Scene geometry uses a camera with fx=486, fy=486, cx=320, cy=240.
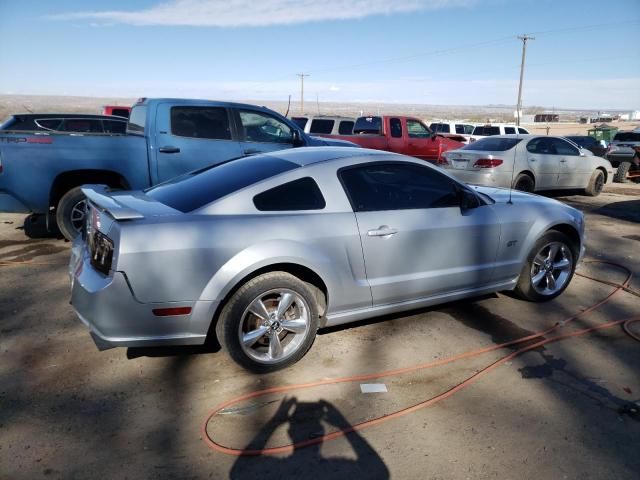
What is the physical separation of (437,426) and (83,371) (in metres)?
2.39

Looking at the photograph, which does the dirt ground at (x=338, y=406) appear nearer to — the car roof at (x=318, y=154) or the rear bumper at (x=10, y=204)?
the car roof at (x=318, y=154)

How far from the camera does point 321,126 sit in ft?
50.3

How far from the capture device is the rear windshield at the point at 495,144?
995cm

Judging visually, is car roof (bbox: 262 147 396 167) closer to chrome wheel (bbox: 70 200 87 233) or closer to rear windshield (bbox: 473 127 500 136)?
chrome wheel (bbox: 70 200 87 233)

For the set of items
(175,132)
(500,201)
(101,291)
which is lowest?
(101,291)

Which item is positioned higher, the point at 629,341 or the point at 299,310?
the point at 299,310

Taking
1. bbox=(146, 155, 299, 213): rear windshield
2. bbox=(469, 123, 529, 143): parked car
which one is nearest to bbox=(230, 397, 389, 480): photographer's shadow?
bbox=(146, 155, 299, 213): rear windshield

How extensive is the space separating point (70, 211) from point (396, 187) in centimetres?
430

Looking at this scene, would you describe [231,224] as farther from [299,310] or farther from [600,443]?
[600,443]

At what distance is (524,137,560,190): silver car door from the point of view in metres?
10.1

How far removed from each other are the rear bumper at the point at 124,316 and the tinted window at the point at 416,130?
41.4 ft

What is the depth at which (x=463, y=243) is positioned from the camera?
4.03 m

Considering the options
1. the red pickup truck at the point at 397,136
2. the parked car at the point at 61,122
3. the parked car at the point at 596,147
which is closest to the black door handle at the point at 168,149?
the parked car at the point at 61,122

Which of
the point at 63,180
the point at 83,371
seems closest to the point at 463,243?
the point at 83,371
